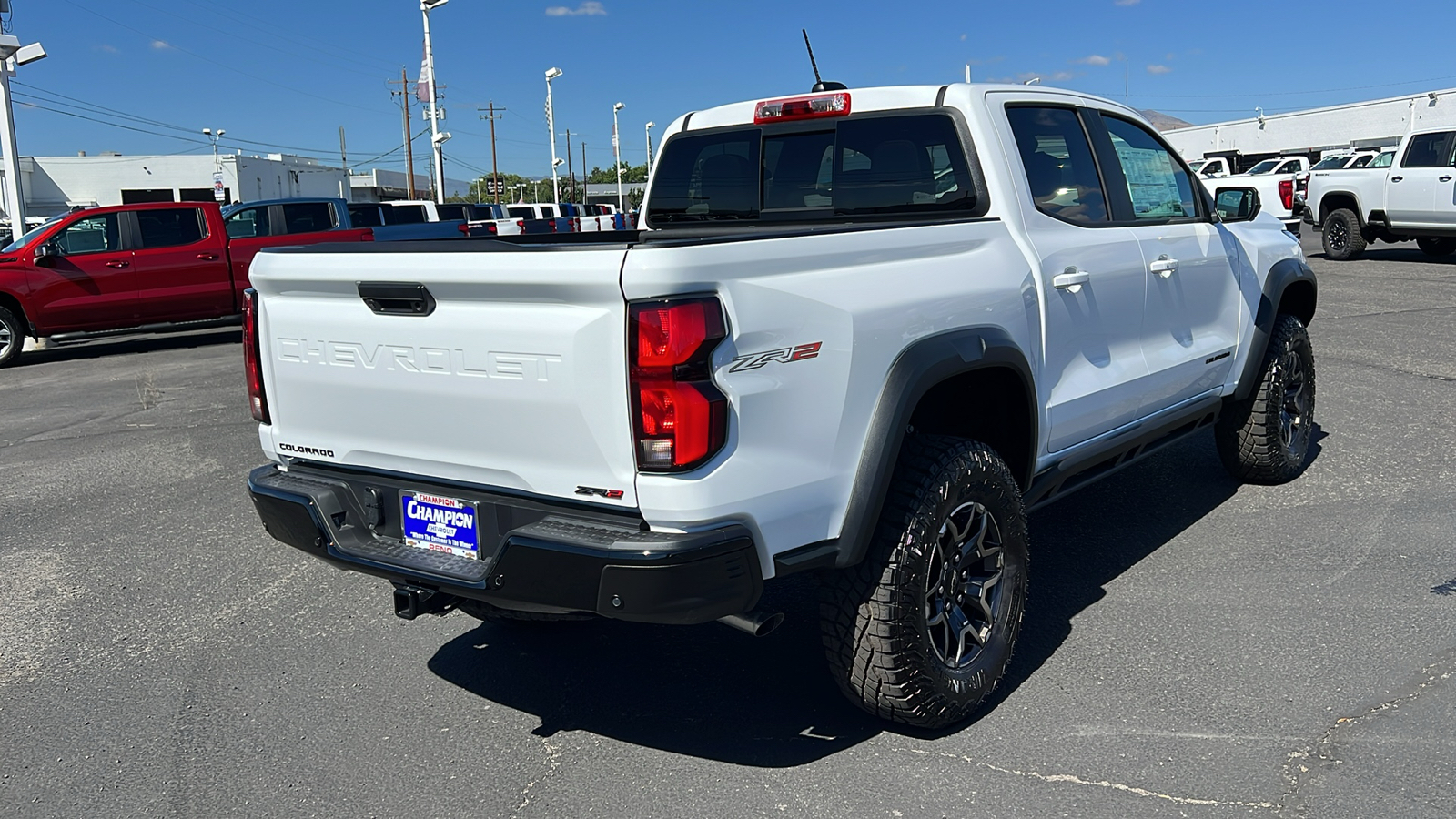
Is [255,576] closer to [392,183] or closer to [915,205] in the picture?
[915,205]

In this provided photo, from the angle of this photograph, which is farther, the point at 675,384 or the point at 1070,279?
the point at 1070,279

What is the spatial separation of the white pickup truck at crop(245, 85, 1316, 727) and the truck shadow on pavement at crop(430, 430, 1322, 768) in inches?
13.6

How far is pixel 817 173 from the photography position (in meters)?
4.66

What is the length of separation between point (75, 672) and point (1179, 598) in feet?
13.8

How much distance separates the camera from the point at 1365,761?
3.28 metres

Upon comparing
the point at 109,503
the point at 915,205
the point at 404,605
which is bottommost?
the point at 109,503

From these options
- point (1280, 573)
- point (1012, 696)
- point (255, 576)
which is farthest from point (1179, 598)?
point (255, 576)

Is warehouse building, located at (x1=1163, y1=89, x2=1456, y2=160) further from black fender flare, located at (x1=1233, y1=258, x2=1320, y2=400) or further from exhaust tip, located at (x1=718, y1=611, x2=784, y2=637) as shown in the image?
exhaust tip, located at (x1=718, y1=611, x2=784, y2=637)

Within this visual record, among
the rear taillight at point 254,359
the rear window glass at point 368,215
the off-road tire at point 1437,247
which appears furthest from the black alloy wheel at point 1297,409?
the rear window glass at point 368,215

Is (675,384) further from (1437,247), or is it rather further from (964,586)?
(1437,247)

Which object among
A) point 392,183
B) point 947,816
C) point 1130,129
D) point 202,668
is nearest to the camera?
point 947,816

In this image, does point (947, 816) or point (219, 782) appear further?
point (219, 782)

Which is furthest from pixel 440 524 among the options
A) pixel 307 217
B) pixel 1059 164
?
pixel 307 217

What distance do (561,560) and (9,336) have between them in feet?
44.0
